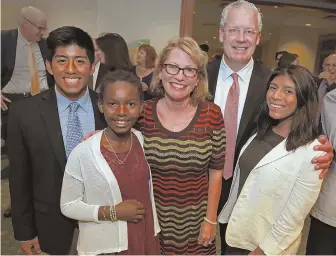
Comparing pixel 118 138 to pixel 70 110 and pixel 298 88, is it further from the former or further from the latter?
pixel 298 88

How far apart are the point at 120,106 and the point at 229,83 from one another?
73cm

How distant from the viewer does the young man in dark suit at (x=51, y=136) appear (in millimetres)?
1302

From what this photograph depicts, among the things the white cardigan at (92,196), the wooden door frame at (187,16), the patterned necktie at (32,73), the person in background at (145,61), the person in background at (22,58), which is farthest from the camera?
the wooden door frame at (187,16)

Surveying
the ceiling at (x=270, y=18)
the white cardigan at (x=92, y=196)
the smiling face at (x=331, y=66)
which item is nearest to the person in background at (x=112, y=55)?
the white cardigan at (x=92, y=196)

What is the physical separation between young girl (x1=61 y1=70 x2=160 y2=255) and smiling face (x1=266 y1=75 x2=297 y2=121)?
591 millimetres

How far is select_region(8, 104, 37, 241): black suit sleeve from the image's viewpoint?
129cm

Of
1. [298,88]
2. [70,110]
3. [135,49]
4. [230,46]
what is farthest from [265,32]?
[70,110]

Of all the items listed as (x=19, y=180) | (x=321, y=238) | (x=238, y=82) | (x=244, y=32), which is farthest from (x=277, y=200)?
(x=19, y=180)

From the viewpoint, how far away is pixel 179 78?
1.38 metres

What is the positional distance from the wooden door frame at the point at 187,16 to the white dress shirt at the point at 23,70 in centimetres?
209

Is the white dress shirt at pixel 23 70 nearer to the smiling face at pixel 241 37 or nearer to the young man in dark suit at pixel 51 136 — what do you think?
the young man in dark suit at pixel 51 136

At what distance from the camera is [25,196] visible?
1389 mm

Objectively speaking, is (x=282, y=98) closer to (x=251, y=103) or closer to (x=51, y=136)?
(x=251, y=103)

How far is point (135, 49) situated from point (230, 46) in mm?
2635
